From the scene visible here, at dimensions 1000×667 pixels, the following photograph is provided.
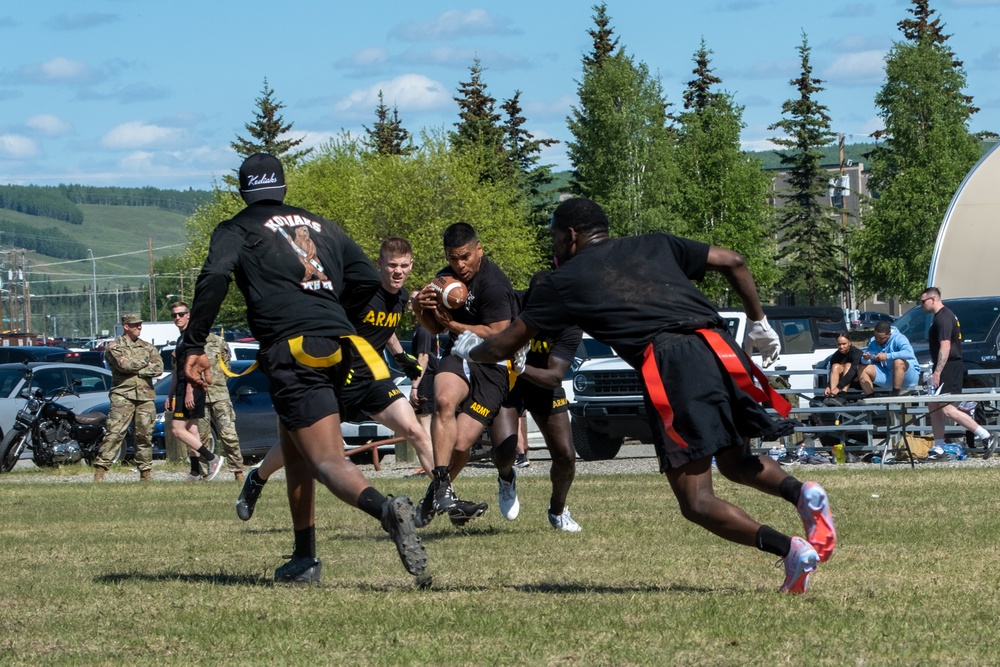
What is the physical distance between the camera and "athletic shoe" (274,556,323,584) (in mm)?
7210

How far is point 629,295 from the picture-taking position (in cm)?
628

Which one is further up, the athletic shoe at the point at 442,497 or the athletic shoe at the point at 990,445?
the athletic shoe at the point at 442,497

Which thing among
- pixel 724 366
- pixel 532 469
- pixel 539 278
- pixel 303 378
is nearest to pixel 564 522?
pixel 539 278

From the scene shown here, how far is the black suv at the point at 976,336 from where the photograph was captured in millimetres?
20172

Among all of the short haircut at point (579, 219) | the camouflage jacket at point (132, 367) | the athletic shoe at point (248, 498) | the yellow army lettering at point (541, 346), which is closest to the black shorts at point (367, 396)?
the athletic shoe at point (248, 498)

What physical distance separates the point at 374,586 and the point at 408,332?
200ft

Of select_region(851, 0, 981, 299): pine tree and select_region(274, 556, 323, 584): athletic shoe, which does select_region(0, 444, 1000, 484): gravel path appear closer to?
select_region(274, 556, 323, 584): athletic shoe

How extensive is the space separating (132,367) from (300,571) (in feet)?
35.8

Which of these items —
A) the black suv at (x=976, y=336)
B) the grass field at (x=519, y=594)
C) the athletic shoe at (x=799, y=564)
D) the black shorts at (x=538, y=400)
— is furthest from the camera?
the black suv at (x=976, y=336)

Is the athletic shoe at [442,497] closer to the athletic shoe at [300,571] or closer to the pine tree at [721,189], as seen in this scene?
the athletic shoe at [300,571]

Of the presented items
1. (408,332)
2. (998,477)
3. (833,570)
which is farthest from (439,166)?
(833,570)

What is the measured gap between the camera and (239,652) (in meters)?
5.29

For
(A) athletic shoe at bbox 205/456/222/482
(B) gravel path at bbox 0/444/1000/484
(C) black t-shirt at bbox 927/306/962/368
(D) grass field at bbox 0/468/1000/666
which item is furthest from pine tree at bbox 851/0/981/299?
(D) grass field at bbox 0/468/1000/666

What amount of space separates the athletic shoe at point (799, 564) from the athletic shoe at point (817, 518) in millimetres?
48
